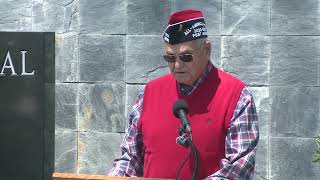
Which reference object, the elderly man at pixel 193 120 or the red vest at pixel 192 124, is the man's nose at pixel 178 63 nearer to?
the elderly man at pixel 193 120

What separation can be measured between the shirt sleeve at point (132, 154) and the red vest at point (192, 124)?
0.04 meters

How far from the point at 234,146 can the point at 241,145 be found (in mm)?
39

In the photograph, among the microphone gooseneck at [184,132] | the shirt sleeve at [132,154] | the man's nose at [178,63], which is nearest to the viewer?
the microphone gooseneck at [184,132]

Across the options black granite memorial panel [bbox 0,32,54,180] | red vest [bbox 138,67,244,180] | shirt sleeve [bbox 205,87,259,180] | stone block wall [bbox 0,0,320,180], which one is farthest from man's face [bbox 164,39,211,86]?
black granite memorial panel [bbox 0,32,54,180]

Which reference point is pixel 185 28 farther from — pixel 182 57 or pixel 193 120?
pixel 193 120

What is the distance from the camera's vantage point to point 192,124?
3551 mm

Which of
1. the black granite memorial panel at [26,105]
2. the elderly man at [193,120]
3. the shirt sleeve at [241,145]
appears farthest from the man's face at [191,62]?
the black granite memorial panel at [26,105]

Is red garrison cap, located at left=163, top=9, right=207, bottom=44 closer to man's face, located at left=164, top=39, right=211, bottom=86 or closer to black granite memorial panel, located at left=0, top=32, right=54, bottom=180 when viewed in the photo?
man's face, located at left=164, top=39, right=211, bottom=86

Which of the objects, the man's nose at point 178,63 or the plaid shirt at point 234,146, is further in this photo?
the man's nose at point 178,63

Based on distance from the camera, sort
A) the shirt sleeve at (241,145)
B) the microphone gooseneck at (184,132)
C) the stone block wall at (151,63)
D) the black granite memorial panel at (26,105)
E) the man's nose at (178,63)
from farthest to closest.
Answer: the black granite memorial panel at (26,105)
the stone block wall at (151,63)
the man's nose at (178,63)
the shirt sleeve at (241,145)
the microphone gooseneck at (184,132)

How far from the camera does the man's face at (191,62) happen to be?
11.5ft

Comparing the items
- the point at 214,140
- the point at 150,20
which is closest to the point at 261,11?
the point at 150,20

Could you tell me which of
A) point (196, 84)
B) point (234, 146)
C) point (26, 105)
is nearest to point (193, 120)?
point (196, 84)

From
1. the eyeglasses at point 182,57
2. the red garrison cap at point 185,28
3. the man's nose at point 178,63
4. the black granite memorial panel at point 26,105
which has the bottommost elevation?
the black granite memorial panel at point 26,105
